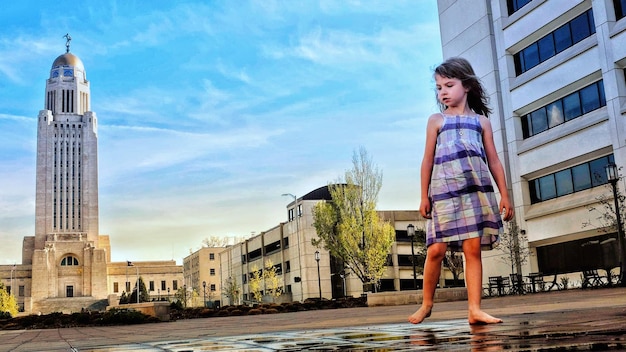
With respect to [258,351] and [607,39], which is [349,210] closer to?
[607,39]

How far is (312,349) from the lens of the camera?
3182 mm

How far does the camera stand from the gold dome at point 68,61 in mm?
123312

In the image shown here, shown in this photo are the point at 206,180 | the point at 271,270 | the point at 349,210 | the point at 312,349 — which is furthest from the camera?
the point at 271,270

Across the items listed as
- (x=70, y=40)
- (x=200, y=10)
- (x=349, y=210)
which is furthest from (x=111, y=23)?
(x=70, y=40)

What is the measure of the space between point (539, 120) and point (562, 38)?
13.5ft

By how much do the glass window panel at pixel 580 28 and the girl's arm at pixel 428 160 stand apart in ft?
84.3

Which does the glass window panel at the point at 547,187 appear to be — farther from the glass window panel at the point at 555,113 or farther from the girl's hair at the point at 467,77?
the girl's hair at the point at 467,77

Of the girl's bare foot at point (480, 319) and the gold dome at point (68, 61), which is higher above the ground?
the gold dome at point (68, 61)

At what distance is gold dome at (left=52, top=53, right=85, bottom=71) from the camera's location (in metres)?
123

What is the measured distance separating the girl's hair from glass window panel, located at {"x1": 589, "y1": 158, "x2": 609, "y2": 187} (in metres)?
23.4

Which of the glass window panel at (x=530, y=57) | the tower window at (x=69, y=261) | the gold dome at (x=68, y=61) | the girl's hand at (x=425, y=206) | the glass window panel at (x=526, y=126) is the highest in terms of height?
the gold dome at (x=68, y=61)

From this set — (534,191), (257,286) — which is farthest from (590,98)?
(257,286)

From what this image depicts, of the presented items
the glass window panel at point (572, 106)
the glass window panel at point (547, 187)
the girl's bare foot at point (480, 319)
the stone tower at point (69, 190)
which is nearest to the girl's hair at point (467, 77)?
the girl's bare foot at point (480, 319)

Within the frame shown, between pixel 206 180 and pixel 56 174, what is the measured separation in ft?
252
